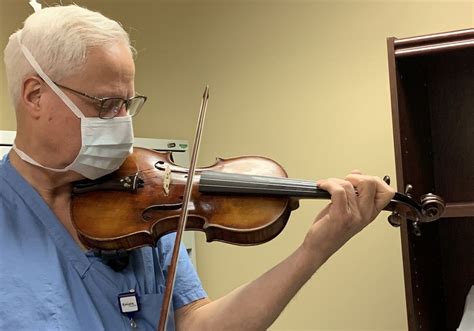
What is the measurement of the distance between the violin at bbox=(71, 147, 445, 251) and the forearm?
0.06 meters

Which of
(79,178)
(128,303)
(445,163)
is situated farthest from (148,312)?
(445,163)

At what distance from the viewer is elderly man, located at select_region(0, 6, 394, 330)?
2.81 ft

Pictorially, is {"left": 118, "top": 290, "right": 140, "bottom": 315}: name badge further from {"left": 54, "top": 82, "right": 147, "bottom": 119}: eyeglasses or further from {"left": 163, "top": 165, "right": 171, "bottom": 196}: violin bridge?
{"left": 54, "top": 82, "right": 147, "bottom": 119}: eyeglasses

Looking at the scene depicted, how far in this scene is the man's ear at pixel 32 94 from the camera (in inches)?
34.9

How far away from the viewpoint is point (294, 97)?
162cm

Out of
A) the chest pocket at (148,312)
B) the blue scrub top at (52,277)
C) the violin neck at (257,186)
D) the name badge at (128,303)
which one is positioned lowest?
the chest pocket at (148,312)

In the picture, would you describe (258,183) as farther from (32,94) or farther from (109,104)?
(32,94)

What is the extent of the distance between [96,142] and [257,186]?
0.28 meters

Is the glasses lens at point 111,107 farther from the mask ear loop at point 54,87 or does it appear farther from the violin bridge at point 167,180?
the violin bridge at point 167,180

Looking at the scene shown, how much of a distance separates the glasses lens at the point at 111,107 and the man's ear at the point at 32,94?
10cm

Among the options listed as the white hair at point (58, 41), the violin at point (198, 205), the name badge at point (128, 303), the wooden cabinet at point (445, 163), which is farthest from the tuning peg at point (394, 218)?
the white hair at point (58, 41)

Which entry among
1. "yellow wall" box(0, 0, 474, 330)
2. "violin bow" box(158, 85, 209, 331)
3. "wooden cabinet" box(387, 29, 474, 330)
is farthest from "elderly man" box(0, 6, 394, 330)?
"yellow wall" box(0, 0, 474, 330)

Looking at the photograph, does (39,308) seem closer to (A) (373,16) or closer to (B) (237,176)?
(B) (237,176)

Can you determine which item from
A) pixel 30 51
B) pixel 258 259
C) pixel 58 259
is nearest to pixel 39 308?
pixel 58 259
